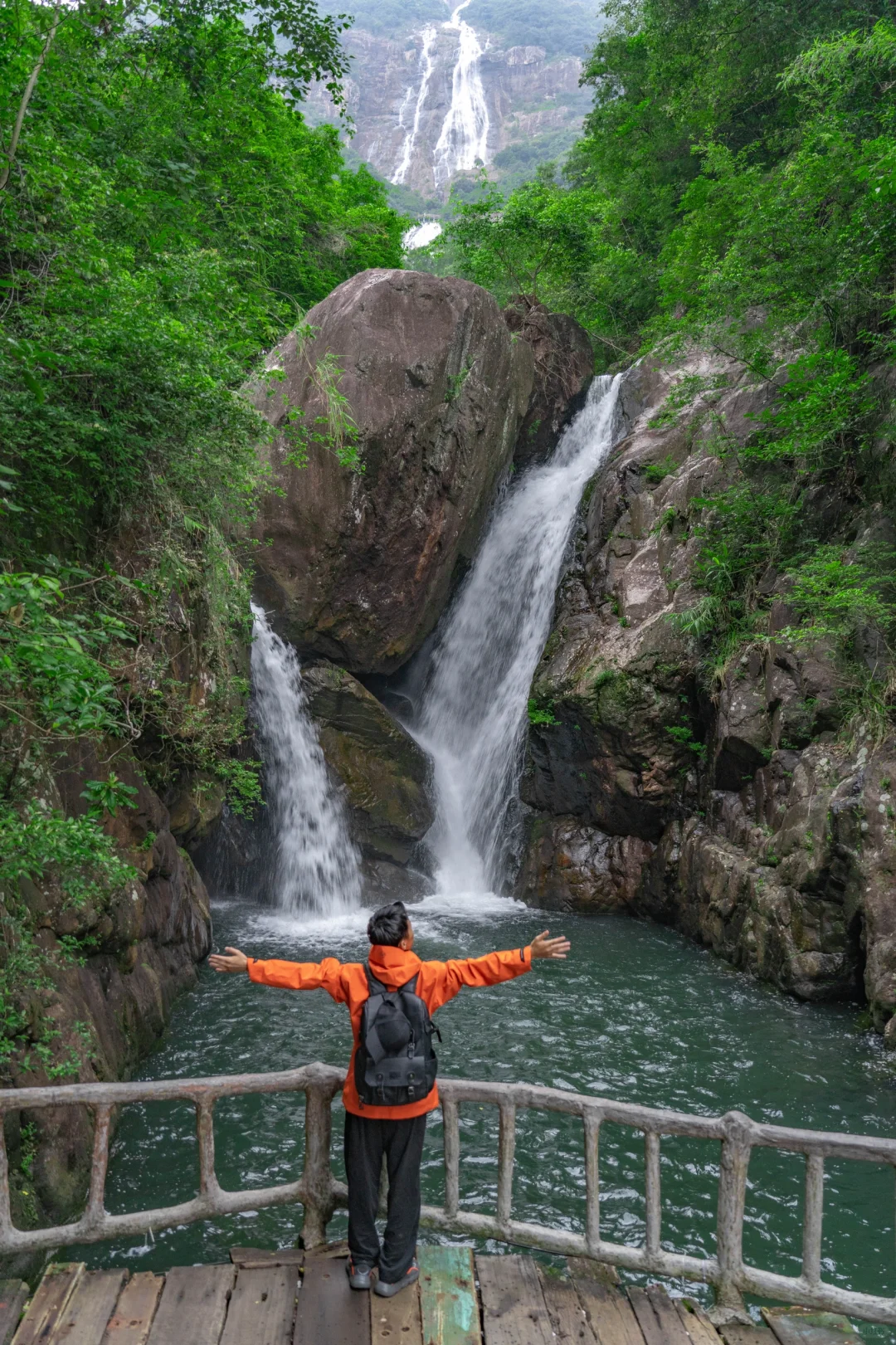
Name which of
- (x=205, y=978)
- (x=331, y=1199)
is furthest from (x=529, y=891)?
(x=331, y=1199)

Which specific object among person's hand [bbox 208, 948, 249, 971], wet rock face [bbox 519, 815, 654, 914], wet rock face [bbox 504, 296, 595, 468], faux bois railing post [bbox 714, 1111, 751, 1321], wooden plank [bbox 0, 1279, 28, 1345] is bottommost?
wet rock face [bbox 519, 815, 654, 914]

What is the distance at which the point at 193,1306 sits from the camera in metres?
3.54

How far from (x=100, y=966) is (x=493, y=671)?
33.9ft

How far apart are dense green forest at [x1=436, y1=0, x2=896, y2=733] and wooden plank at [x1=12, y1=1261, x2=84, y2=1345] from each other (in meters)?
8.44

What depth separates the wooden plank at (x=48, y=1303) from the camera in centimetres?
333

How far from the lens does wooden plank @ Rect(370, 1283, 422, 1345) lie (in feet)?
11.0

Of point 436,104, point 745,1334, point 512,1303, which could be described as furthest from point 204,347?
point 436,104

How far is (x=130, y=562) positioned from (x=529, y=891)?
868cm

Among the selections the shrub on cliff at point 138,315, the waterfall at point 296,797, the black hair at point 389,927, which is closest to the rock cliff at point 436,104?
the waterfall at point 296,797

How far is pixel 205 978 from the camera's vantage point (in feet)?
31.1

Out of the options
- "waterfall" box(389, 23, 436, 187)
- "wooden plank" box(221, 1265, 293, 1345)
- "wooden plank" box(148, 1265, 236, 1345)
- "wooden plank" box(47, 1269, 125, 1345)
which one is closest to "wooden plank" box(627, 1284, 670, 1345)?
"wooden plank" box(221, 1265, 293, 1345)

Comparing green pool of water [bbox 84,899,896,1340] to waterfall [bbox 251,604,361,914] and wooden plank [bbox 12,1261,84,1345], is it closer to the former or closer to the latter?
wooden plank [bbox 12,1261,84,1345]

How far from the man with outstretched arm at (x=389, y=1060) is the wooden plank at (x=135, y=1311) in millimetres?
853

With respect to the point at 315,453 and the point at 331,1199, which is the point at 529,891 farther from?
the point at 331,1199
